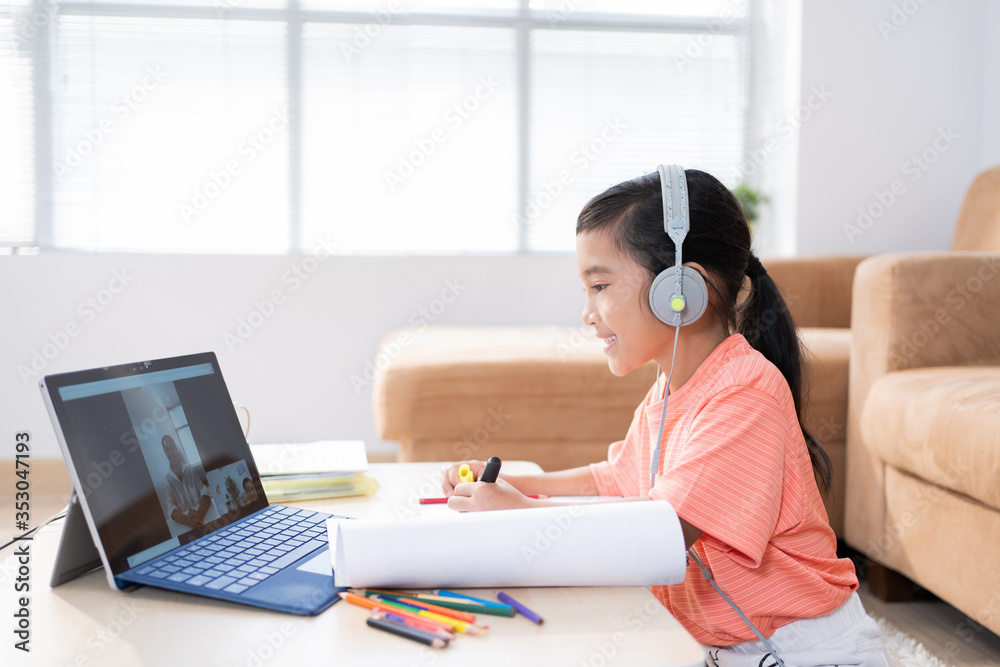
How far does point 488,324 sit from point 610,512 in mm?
2288

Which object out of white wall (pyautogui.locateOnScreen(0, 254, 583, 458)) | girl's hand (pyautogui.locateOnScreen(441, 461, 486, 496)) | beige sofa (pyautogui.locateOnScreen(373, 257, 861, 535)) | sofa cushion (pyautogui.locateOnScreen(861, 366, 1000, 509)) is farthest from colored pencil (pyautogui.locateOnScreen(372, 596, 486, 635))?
white wall (pyautogui.locateOnScreen(0, 254, 583, 458))

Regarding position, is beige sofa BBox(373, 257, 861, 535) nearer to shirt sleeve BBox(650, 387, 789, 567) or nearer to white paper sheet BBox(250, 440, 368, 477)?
white paper sheet BBox(250, 440, 368, 477)

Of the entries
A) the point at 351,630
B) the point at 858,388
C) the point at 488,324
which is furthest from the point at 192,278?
the point at 351,630

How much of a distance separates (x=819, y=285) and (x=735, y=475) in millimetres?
1898

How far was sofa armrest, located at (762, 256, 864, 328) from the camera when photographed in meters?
2.39

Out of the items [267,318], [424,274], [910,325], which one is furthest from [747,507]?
[267,318]

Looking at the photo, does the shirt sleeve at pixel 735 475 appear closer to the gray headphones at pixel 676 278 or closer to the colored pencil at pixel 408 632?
the gray headphones at pixel 676 278

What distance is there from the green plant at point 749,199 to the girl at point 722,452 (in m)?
1.95

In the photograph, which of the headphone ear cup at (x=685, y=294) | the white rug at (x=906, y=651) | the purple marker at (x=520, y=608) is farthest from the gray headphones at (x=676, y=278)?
the white rug at (x=906, y=651)

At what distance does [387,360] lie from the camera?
187cm

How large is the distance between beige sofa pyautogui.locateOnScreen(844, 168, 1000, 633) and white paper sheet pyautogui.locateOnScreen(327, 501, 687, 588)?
83cm

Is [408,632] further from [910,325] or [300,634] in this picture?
[910,325]

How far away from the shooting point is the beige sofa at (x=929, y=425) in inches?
48.6

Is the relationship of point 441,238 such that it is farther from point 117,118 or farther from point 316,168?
point 117,118
